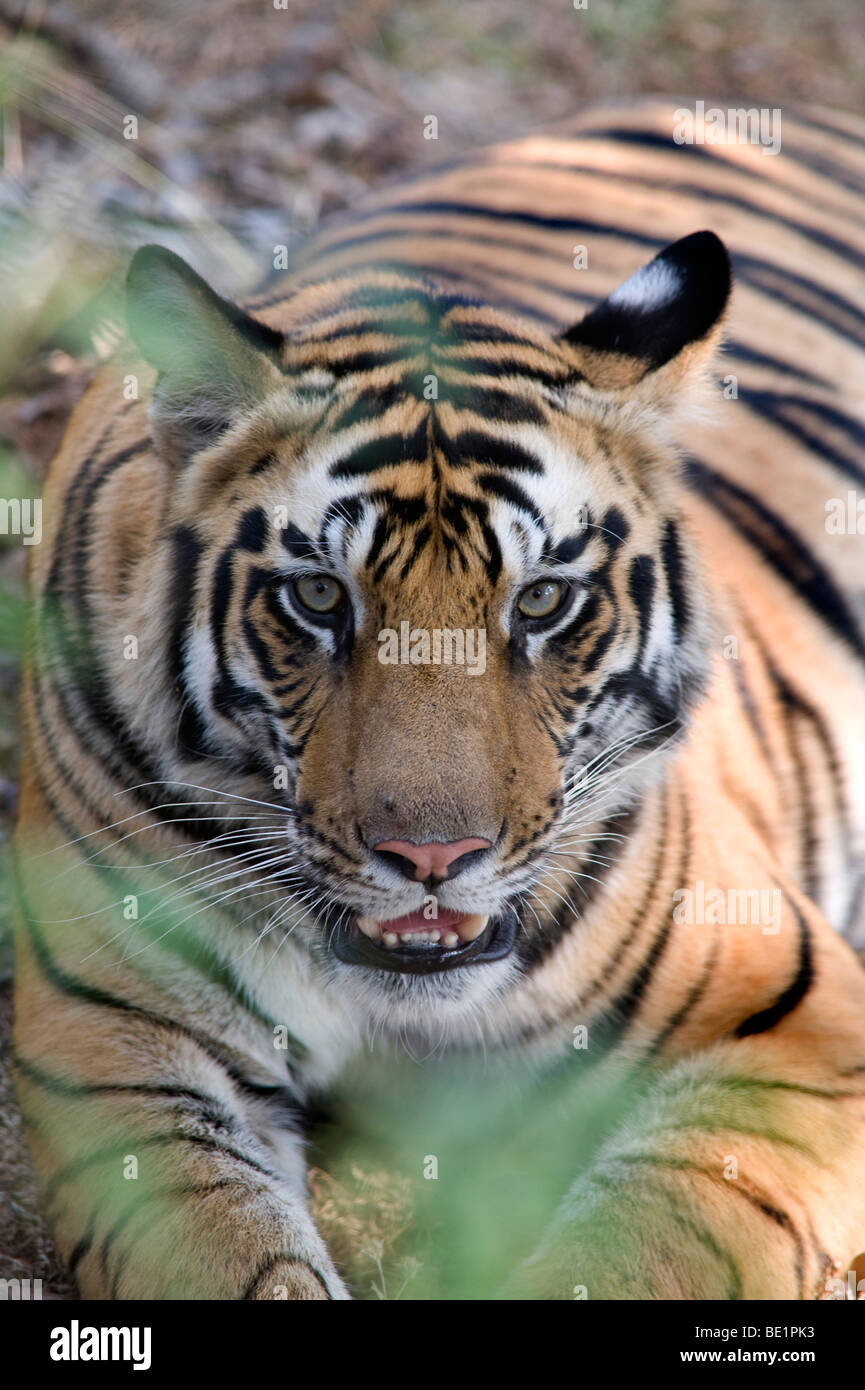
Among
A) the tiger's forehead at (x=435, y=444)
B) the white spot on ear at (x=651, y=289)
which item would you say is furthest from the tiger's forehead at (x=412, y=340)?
the white spot on ear at (x=651, y=289)

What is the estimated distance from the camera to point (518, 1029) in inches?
79.7

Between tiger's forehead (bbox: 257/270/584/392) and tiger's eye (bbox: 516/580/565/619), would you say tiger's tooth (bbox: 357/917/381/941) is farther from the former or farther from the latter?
tiger's forehead (bbox: 257/270/584/392)

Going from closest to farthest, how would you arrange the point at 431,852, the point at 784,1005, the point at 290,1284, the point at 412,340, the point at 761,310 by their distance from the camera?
the point at 431,852
the point at 290,1284
the point at 412,340
the point at 784,1005
the point at 761,310

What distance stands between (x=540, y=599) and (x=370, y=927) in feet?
1.43

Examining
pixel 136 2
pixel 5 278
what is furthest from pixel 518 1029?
pixel 136 2

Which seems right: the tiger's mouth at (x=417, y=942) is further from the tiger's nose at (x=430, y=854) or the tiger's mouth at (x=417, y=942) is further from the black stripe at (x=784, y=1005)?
the black stripe at (x=784, y=1005)

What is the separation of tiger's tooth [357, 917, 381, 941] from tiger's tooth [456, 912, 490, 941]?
0.10 m

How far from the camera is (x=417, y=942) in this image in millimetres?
1763

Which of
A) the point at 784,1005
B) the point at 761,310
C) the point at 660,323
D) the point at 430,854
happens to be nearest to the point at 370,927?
the point at 430,854

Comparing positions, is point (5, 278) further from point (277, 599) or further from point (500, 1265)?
point (500, 1265)

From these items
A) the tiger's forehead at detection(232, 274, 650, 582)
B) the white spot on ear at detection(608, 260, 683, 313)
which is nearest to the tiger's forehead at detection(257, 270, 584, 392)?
the tiger's forehead at detection(232, 274, 650, 582)

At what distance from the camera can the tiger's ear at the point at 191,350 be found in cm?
171

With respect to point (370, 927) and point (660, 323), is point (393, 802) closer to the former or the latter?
point (370, 927)

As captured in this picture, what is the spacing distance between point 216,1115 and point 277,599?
2.20 ft
